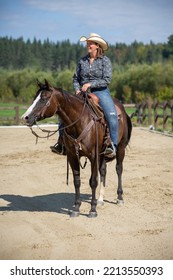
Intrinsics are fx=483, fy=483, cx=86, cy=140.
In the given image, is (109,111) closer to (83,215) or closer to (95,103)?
(95,103)

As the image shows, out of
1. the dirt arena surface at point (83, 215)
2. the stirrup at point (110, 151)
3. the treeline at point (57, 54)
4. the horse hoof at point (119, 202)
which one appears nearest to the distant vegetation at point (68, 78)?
the treeline at point (57, 54)

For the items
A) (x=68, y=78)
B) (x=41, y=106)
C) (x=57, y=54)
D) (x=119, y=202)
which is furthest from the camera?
(x=57, y=54)

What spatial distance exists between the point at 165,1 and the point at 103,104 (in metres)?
2.32

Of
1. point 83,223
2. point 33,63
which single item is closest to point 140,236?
point 83,223

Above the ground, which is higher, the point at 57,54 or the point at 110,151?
the point at 57,54

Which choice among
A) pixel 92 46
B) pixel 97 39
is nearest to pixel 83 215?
pixel 92 46

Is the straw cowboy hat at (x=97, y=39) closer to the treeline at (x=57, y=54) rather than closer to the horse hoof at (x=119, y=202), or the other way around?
the horse hoof at (x=119, y=202)

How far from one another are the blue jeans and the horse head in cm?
94

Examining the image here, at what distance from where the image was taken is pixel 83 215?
281 inches

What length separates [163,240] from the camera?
588 cm

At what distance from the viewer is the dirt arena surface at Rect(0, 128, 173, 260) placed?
5.55 m

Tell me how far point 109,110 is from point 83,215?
1.60 metres

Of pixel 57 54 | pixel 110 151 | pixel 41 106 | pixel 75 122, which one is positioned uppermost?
pixel 57 54

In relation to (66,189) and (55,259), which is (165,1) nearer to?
(66,189)
